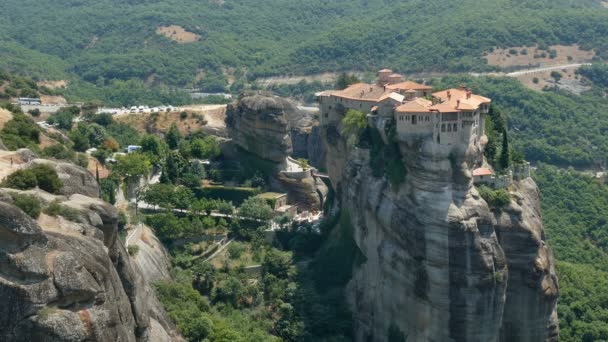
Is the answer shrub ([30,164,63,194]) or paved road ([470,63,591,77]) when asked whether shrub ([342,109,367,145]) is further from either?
paved road ([470,63,591,77])

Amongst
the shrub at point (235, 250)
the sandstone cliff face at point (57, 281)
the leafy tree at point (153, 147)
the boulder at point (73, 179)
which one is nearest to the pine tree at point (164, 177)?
the leafy tree at point (153, 147)

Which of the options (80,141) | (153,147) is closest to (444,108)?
(153,147)

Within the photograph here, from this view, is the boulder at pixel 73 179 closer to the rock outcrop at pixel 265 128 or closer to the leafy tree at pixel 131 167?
the leafy tree at pixel 131 167

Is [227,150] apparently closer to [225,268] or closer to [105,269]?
[225,268]

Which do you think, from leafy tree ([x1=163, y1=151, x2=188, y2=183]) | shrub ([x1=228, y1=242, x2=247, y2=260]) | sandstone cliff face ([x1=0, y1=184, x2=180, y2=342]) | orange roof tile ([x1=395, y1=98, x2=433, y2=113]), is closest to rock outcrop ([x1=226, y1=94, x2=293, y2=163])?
leafy tree ([x1=163, y1=151, x2=188, y2=183])

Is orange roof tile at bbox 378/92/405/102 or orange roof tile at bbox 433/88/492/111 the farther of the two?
orange roof tile at bbox 378/92/405/102

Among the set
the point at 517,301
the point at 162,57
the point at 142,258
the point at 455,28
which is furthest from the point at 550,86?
the point at 142,258
